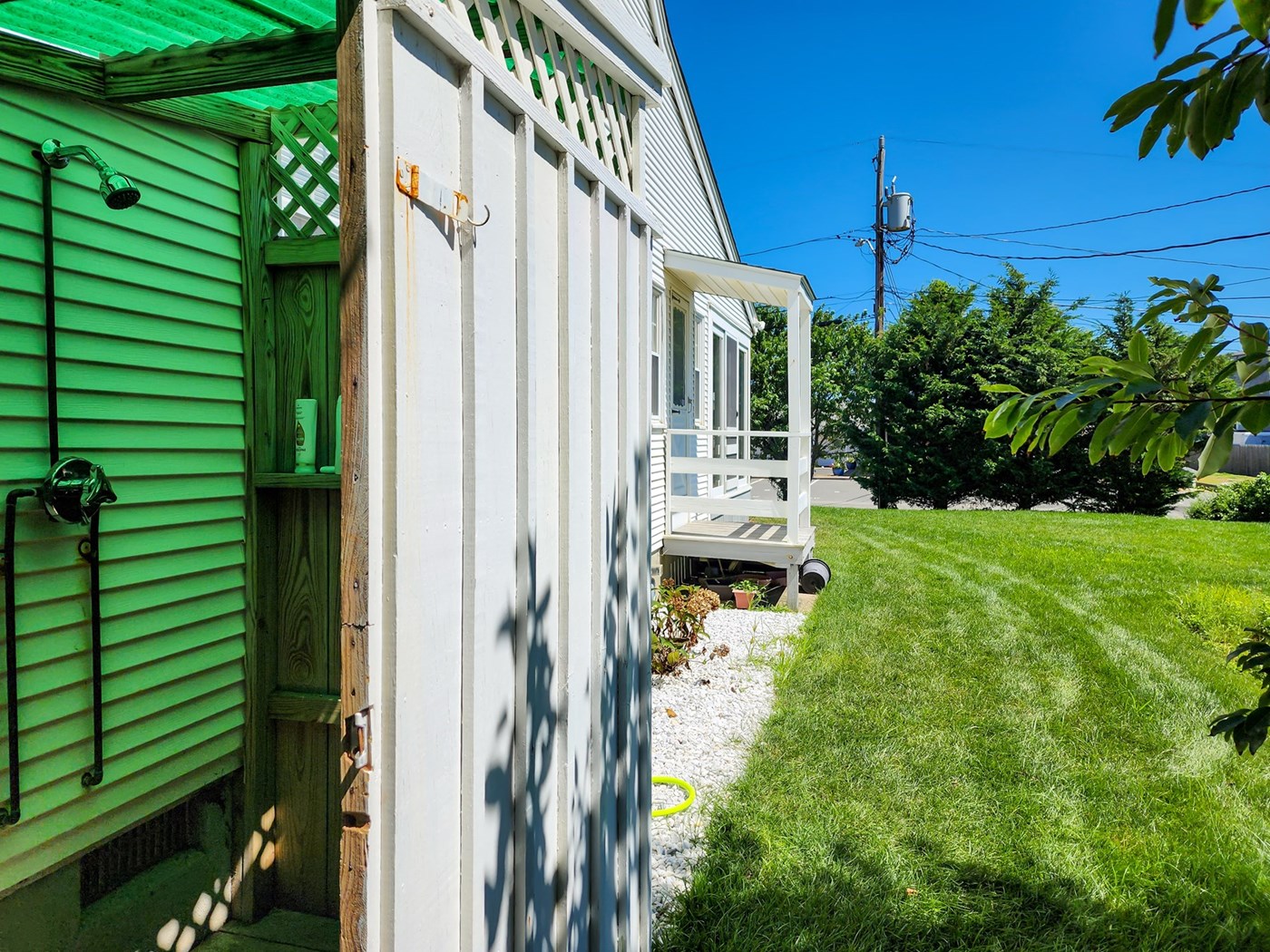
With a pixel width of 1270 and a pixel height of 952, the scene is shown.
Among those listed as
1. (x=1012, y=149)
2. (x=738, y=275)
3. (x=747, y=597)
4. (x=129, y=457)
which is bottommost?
(x=747, y=597)

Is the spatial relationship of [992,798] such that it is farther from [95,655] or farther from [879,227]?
[879,227]

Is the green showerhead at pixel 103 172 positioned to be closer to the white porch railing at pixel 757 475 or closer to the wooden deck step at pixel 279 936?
the wooden deck step at pixel 279 936

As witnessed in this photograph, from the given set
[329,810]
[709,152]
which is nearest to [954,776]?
[329,810]

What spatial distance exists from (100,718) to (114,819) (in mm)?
393

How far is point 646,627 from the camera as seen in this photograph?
2555 mm

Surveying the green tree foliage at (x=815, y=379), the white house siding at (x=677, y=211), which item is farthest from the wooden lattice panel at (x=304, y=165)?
the green tree foliage at (x=815, y=379)

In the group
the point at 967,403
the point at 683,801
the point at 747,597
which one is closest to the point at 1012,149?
the point at 967,403

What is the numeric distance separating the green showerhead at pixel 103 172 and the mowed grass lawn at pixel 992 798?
3286 millimetres

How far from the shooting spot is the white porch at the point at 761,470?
822 centimetres

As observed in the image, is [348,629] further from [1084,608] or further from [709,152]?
[709,152]

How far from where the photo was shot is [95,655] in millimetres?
2414

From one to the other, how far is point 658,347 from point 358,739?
7.56 m

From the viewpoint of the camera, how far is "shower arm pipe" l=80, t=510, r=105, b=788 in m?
2.39

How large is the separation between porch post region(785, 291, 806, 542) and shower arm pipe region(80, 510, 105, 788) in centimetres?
676
